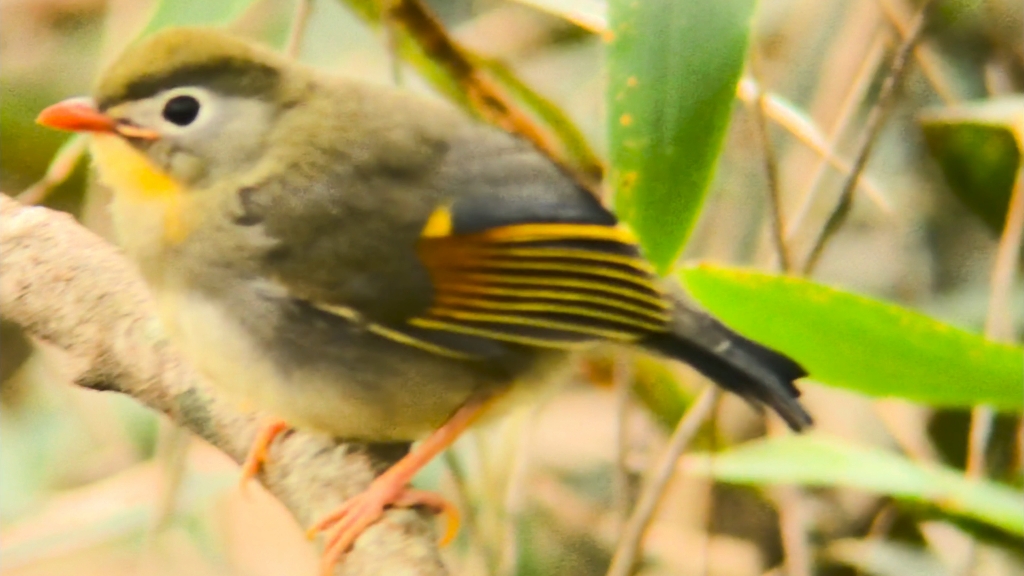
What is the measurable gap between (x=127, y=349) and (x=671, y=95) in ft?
2.17

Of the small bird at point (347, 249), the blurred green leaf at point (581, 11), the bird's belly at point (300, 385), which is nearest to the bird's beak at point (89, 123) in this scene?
the small bird at point (347, 249)

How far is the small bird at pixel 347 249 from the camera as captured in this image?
0.94 m

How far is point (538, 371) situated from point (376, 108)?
32 cm

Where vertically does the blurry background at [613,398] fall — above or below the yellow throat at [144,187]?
below

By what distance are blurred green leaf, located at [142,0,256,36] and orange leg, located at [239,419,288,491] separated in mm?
457

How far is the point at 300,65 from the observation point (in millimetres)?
1069

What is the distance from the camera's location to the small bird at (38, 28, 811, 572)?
0.94m

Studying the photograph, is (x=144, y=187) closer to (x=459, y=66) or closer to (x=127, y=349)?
(x=127, y=349)

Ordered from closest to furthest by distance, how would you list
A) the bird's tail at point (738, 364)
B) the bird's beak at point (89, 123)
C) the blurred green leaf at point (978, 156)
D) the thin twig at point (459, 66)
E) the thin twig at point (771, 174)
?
1. the bird's beak at point (89, 123)
2. the bird's tail at point (738, 364)
3. the thin twig at point (771, 174)
4. the thin twig at point (459, 66)
5. the blurred green leaf at point (978, 156)

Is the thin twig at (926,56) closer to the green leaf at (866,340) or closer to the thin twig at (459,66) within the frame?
the thin twig at (459,66)

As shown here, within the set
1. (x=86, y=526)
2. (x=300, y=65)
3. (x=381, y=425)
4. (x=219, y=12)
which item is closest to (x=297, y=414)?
(x=381, y=425)

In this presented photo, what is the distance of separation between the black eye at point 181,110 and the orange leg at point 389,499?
405 mm

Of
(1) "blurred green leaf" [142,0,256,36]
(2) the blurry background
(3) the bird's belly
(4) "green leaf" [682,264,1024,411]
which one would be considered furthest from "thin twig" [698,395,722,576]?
(1) "blurred green leaf" [142,0,256,36]

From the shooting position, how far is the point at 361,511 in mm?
1022
